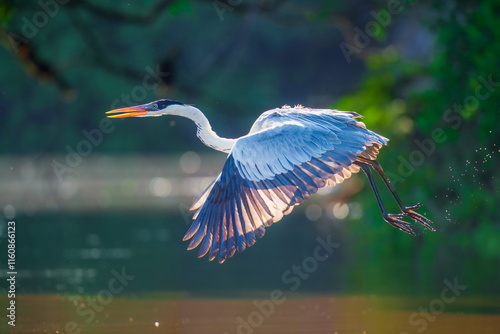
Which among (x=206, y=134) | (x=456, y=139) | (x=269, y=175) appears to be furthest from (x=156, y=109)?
(x=456, y=139)

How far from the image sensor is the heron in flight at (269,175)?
7.23m

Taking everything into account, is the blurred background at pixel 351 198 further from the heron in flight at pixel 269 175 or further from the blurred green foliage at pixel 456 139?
the heron in flight at pixel 269 175

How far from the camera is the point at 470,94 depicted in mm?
13859

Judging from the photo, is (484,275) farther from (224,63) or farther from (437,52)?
(224,63)

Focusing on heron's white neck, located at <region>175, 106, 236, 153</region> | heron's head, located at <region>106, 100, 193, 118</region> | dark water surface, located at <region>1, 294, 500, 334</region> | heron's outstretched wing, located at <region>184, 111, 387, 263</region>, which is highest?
heron's head, located at <region>106, 100, 193, 118</region>

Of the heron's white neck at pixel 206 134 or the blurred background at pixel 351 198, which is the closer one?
the heron's white neck at pixel 206 134

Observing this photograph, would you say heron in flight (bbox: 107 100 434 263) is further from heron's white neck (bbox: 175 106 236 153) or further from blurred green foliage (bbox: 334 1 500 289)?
blurred green foliage (bbox: 334 1 500 289)

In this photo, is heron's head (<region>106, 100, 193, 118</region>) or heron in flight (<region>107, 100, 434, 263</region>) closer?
heron in flight (<region>107, 100, 434, 263</region>)

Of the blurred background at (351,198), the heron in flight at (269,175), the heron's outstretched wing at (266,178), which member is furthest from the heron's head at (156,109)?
the blurred background at (351,198)

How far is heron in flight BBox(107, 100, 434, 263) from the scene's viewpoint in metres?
7.23

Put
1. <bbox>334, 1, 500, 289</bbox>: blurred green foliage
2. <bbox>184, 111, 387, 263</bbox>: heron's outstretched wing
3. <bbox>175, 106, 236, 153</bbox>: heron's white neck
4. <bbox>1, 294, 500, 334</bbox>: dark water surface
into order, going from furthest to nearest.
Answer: <bbox>334, 1, 500, 289</bbox>: blurred green foliage < <bbox>175, 106, 236, 153</bbox>: heron's white neck < <bbox>1, 294, 500, 334</bbox>: dark water surface < <bbox>184, 111, 387, 263</bbox>: heron's outstretched wing

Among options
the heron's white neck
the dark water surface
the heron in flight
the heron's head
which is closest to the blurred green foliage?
the dark water surface

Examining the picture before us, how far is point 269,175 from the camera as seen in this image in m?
7.57

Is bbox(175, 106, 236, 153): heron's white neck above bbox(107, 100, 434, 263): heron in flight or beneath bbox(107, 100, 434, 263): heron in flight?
above
